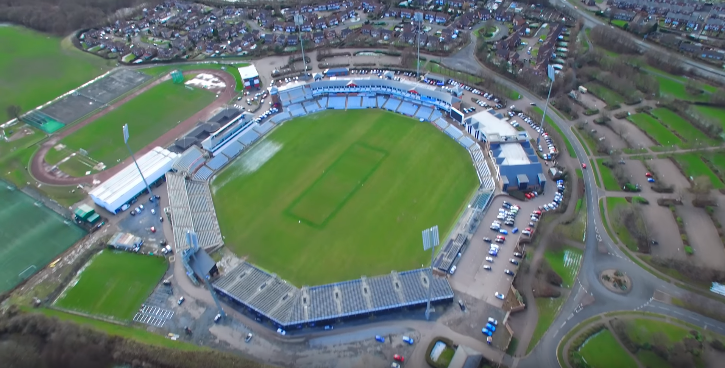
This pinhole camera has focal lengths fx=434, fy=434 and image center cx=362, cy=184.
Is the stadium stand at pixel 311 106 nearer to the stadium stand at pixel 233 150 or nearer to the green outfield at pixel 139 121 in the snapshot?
the stadium stand at pixel 233 150

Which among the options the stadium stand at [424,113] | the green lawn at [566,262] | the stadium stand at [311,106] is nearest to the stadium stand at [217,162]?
the stadium stand at [311,106]

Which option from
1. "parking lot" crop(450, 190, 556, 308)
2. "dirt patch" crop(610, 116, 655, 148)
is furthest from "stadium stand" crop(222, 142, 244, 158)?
"dirt patch" crop(610, 116, 655, 148)

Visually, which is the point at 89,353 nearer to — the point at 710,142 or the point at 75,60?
the point at 75,60

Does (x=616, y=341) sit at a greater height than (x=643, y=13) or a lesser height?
lesser

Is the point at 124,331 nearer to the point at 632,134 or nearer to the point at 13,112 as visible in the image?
the point at 13,112

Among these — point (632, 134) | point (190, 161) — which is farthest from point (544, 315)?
point (190, 161)

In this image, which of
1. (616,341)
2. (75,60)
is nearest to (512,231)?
(616,341)

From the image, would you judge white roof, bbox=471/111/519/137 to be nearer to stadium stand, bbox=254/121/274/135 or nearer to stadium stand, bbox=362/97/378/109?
stadium stand, bbox=362/97/378/109

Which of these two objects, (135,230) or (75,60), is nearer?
(135,230)
